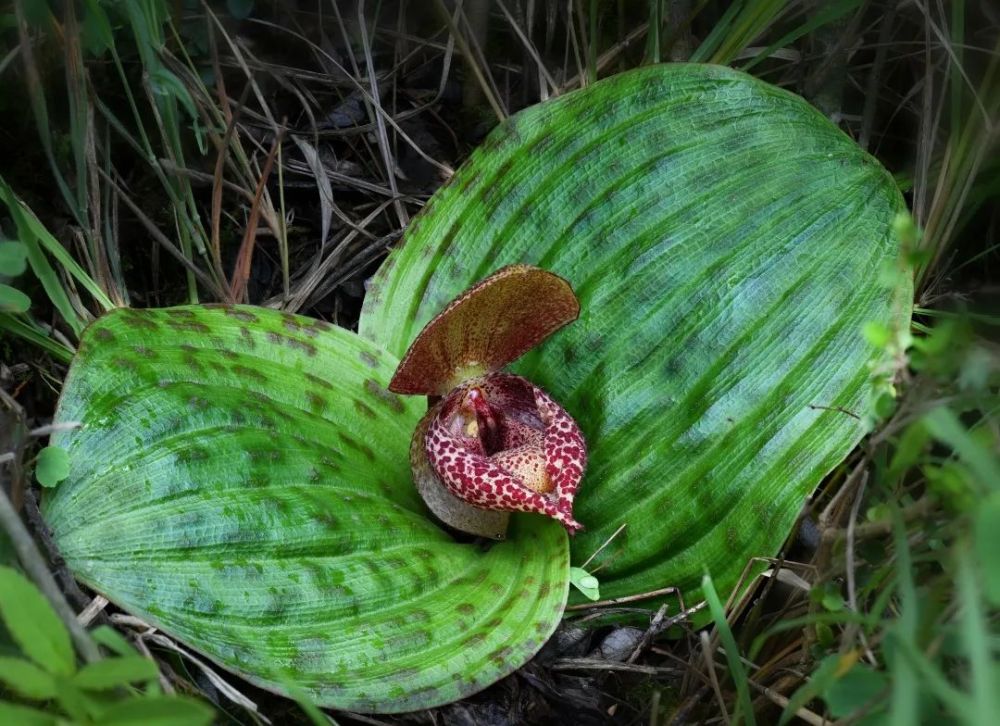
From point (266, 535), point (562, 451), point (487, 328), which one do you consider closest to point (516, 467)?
point (562, 451)

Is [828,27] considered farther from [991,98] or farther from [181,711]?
[181,711]

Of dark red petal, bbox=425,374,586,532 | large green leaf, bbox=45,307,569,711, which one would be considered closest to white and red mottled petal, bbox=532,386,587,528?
dark red petal, bbox=425,374,586,532

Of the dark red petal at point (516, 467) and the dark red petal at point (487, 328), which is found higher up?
the dark red petal at point (487, 328)

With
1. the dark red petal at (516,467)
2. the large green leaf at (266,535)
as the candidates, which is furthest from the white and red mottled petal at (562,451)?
the large green leaf at (266,535)

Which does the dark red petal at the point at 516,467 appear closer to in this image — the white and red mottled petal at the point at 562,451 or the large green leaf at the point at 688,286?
the white and red mottled petal at the point at 562,451

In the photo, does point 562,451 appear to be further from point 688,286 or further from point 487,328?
point 688,286

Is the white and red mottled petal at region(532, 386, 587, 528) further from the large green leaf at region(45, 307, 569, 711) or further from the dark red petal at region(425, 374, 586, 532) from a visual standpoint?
the large green leaf at region(45, 307, 569, 711)

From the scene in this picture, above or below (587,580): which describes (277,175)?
above

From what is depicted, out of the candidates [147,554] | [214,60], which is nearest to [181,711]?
[147,554]
